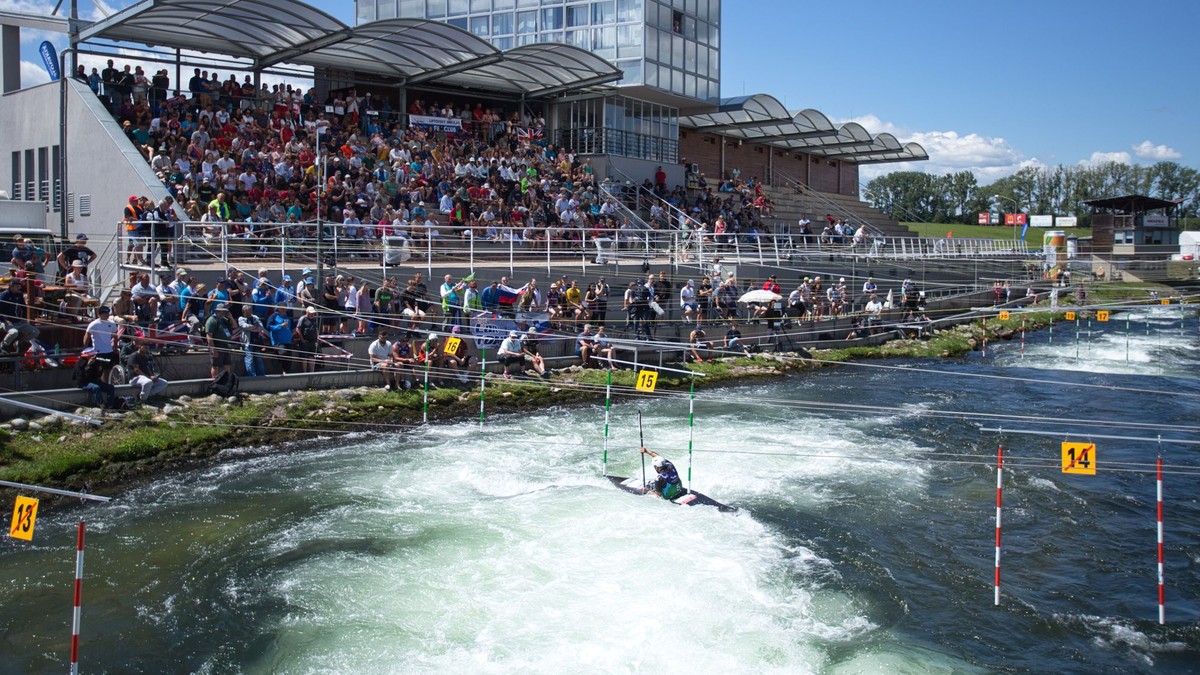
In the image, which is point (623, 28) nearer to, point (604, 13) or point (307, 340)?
point (604, 13)

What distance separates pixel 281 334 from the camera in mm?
20469

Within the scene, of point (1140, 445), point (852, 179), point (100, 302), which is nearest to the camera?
point (100, 302)

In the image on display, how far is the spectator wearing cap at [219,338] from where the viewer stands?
754 inches

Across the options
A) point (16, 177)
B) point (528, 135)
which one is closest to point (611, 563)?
point (16, 177)

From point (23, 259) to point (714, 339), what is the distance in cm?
1724

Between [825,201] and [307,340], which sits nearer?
[307,340]

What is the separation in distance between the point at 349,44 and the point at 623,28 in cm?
1391

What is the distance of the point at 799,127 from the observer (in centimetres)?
5428

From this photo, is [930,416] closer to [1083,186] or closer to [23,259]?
[23,259]

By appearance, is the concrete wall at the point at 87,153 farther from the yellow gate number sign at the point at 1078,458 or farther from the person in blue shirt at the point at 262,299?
the yellow gate number sign at the point at 1078,458

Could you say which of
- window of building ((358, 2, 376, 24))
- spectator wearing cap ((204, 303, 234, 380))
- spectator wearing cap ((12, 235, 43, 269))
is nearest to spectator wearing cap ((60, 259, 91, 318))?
spectator wearing cap ((12, 235, 43, 269))

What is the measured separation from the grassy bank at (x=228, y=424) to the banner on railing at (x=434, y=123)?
44.7 feet

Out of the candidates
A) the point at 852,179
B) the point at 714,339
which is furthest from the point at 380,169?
the point at 852,179

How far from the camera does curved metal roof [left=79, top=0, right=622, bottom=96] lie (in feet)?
93.4
